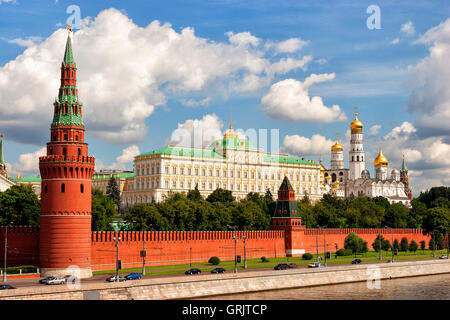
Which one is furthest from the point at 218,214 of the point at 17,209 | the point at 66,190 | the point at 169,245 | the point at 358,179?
the point at 358,179

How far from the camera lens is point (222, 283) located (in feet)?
171

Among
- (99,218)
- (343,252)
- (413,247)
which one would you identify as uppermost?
(99,218)

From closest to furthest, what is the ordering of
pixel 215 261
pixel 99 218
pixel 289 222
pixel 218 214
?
pixel 215 261
pixel 99 218
pixel 289 222
pixel 218 214

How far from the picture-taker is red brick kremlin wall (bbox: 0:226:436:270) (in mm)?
58344

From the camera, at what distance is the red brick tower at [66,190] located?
56.2 metres

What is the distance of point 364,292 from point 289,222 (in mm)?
27523

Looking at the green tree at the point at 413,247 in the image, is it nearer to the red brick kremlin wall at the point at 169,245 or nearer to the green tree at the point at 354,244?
the green tree at the point at 354,244

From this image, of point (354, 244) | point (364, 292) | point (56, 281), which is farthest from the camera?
point (354, 244)

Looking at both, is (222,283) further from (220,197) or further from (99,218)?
(220,197)

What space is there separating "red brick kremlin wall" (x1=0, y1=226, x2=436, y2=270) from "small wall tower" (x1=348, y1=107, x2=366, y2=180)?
97.9m
